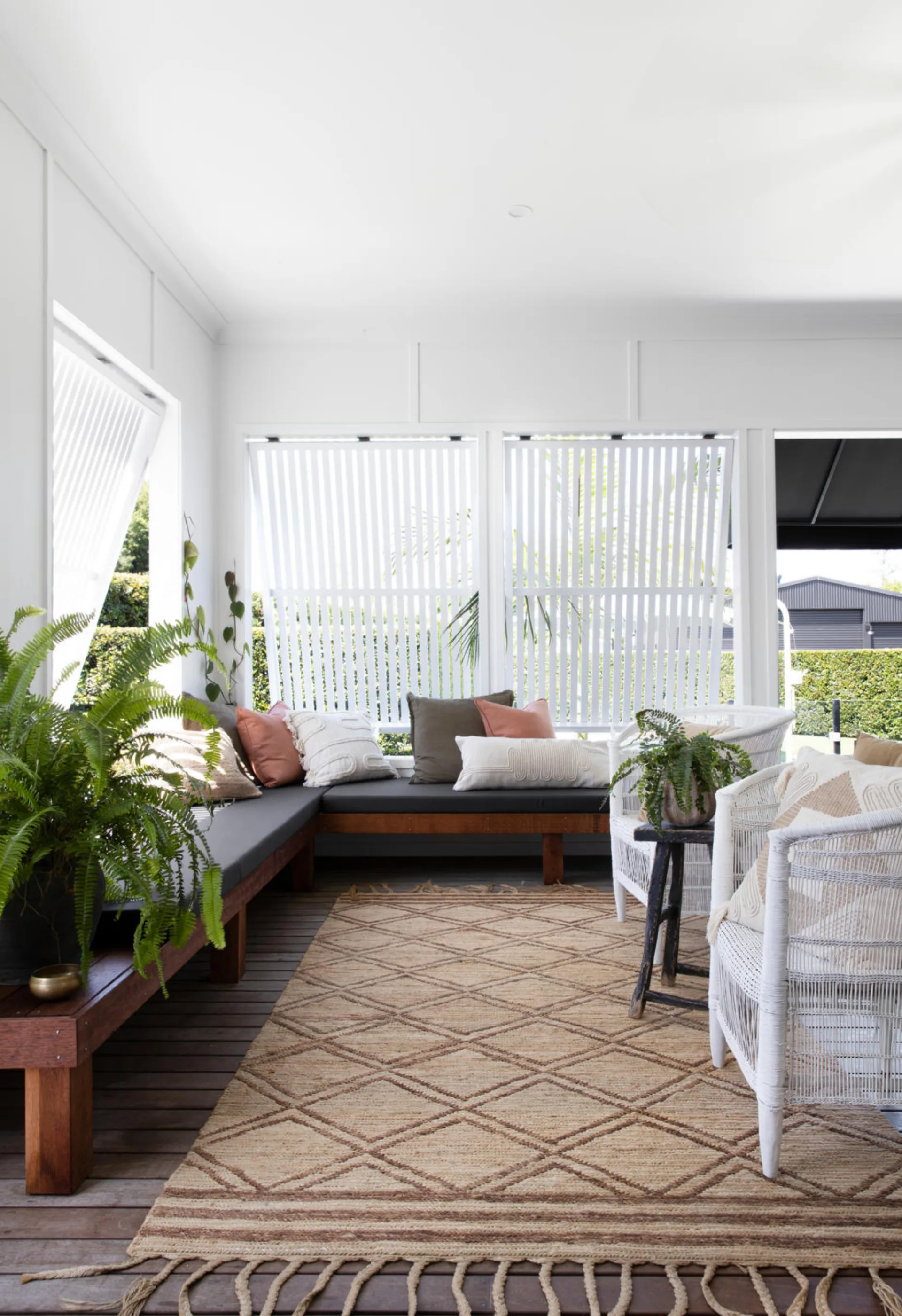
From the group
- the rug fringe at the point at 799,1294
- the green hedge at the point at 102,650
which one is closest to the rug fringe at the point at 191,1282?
the rug fringe at the point at 799,1294

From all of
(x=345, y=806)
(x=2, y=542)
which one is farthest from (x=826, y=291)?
(x=2, y=542)

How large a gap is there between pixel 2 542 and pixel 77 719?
1383 mm

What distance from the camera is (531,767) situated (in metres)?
5.14

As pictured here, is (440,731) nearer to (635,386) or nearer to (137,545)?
(635,386)

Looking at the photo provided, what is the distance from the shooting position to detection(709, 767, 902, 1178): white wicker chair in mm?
1978

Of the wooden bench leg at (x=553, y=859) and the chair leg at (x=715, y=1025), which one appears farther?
the wooden bench leg at (x=553, y=859)

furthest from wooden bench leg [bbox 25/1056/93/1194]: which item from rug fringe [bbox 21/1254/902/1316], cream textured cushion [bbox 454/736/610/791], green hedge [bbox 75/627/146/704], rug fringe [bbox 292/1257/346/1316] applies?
green hedge [bbox 75/627/146/704]

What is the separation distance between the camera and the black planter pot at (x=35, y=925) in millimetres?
2279

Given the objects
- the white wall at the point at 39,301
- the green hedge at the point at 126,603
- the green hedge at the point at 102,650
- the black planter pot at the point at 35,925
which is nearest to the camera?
the black planter pot at the point at 35,925

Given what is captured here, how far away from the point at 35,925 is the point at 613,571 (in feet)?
14.6

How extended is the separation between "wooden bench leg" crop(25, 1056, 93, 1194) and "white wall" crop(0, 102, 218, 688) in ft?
5.91

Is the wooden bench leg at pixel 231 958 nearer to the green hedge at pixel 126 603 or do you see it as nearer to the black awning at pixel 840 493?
the black awning at pixel 840 493

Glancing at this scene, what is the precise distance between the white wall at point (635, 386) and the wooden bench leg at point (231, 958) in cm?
351

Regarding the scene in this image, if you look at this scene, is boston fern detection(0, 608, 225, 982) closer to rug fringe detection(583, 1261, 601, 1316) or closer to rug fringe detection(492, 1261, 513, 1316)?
rug fringe detection(492, 1261, 513, 1316)
